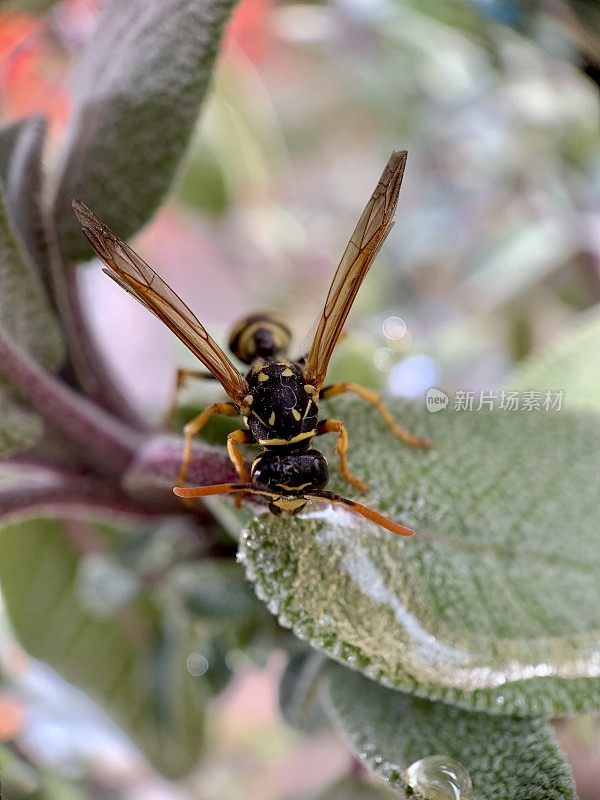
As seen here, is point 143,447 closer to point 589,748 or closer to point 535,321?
point 589,748

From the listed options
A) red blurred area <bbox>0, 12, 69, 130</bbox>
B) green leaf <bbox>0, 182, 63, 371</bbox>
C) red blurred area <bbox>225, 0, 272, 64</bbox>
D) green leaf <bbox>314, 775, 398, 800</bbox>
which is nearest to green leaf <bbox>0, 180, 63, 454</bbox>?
green leaf <bbox>0, 182, 63, 371</bbox>

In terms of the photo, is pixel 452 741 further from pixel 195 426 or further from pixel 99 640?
pixel 99 640

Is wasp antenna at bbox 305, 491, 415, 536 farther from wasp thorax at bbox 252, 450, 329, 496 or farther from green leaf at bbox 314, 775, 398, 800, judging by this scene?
green leaf at bbox 314, 775, 398, 800

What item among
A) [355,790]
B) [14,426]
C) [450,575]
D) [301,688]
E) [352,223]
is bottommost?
[352,223]

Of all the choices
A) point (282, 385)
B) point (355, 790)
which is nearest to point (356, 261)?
point (282, 385)

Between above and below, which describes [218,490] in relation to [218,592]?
above

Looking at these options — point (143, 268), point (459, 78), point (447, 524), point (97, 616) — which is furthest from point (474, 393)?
point (459, 78)

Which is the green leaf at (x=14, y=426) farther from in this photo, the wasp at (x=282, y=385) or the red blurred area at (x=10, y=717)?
the red blurred area at (x=10, y=717)
